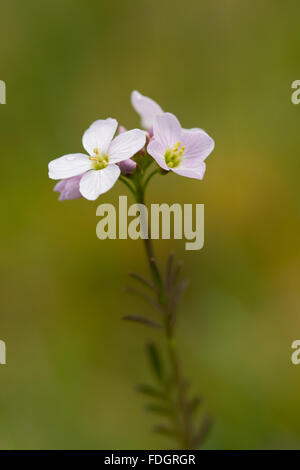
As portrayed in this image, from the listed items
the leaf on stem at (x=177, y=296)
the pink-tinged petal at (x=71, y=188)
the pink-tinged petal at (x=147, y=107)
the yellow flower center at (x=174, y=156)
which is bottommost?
the leaf on stem at (x=177, y=296)

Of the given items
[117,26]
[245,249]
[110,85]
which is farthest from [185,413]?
[117,26]

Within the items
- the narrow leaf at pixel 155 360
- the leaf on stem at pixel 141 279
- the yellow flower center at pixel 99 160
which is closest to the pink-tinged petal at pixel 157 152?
the yellow flower center at pixel 99 160

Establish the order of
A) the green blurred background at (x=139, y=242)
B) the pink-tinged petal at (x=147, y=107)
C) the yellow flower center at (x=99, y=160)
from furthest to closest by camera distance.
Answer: the green blurred background at (x=139, y=242)
the pink-tinged petal at (x=147, y=107)
the yellow flower center at (x=99, y=160)

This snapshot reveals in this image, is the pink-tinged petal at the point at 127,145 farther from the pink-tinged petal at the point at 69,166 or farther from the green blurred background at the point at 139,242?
the green blurred background at the point at 139,242

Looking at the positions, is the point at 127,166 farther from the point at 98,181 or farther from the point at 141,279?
the point at 141,279

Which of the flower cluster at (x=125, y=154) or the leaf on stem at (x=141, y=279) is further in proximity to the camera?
the leaf on stem at (x=141, y=279)

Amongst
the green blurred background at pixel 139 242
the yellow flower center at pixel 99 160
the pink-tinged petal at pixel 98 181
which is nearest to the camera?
the pink-tinged petal at pixel 98 181

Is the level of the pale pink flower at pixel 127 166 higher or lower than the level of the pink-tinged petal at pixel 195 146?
lower
